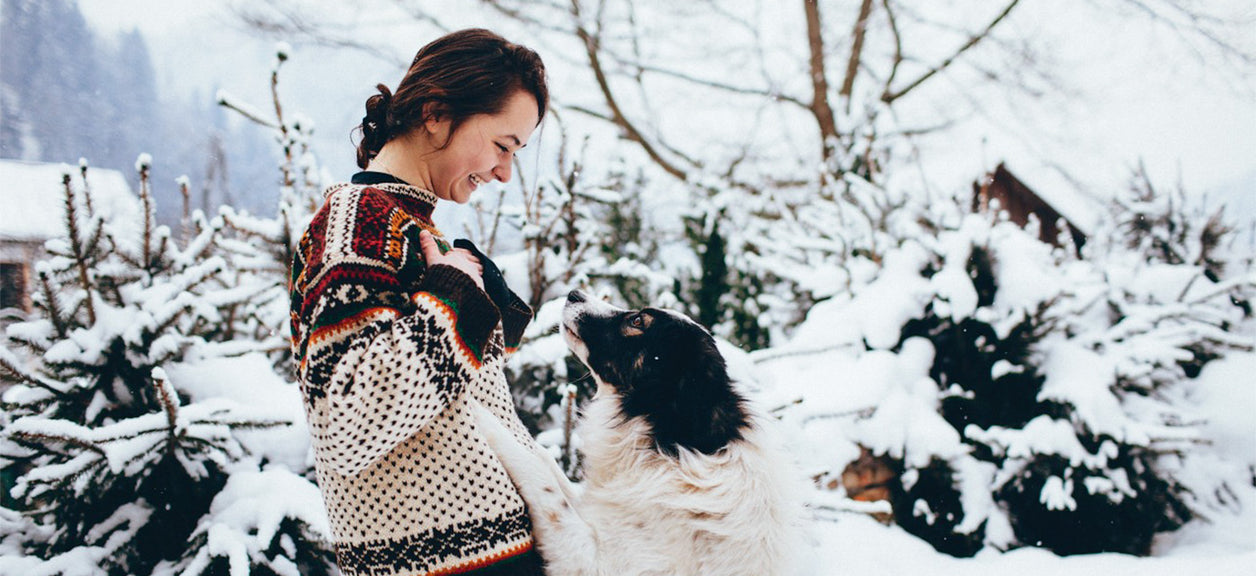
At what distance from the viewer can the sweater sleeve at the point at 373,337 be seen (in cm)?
100

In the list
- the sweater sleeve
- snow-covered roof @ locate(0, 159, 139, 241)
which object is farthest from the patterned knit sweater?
snow-covered roof @ locate(0, 159, 139, 241)

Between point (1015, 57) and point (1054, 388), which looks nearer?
point (1054, 388)

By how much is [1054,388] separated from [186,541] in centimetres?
518

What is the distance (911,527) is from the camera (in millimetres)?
4379

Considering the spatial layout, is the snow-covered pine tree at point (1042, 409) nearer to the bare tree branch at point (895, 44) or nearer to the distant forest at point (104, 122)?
the distant forest at point (104, 122)

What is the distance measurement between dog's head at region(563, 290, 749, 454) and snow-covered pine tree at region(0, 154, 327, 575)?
4.40 ft

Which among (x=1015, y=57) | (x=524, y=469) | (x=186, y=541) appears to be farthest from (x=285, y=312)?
(x=1015, y=57)

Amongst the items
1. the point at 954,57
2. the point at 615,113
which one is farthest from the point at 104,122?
the point at 954,57

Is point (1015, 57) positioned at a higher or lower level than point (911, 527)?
higher

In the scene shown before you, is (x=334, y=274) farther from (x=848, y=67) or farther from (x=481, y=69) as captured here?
(x=848, y=67)

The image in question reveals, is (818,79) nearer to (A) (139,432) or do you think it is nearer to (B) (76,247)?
(B) (76,247)

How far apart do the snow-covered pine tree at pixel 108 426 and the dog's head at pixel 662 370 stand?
134 cm

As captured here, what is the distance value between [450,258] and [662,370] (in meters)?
1.10

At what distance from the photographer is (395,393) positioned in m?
1.00
